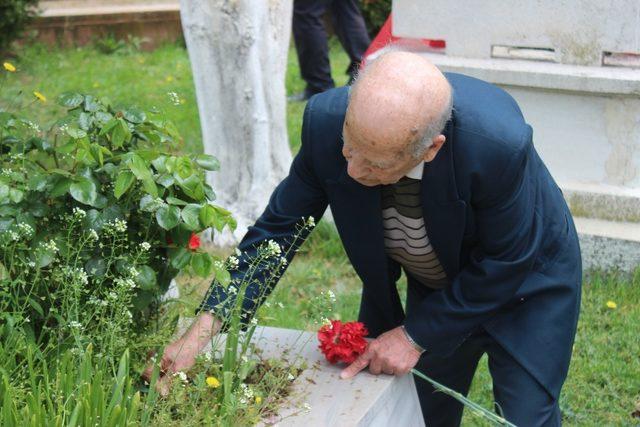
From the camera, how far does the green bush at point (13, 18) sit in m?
8.16

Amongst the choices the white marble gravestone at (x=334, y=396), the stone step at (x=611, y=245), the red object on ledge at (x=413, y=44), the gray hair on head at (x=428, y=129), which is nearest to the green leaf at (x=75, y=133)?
the white marble gravestone at (x=334, y=396)

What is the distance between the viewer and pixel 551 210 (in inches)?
102

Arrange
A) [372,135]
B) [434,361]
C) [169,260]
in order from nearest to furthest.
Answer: [372,135] → [169,260] → [434,361]

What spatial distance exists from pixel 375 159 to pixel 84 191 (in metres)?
0.78

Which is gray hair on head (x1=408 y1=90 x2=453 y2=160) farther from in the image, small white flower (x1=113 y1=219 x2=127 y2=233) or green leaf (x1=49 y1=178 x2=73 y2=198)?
green leaf (x1=49 y1=178 x2=73 y2=198)

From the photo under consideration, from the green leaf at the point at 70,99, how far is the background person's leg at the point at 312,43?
16.3ft

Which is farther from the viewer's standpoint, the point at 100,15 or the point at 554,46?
the point at 100,15

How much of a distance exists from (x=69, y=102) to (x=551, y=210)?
131 cm

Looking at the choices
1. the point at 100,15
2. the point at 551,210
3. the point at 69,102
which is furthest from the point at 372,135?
the point at 100,15

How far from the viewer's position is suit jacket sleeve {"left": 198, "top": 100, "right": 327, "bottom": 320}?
8.43ft

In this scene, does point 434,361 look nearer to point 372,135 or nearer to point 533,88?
point 372,135

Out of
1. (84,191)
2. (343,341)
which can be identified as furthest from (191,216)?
(343,341)

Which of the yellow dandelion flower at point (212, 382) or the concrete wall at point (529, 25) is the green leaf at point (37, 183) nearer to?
the yellow dandelion flower at point (212, 382)

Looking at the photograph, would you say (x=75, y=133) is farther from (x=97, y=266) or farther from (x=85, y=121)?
(x=97, y=266)
